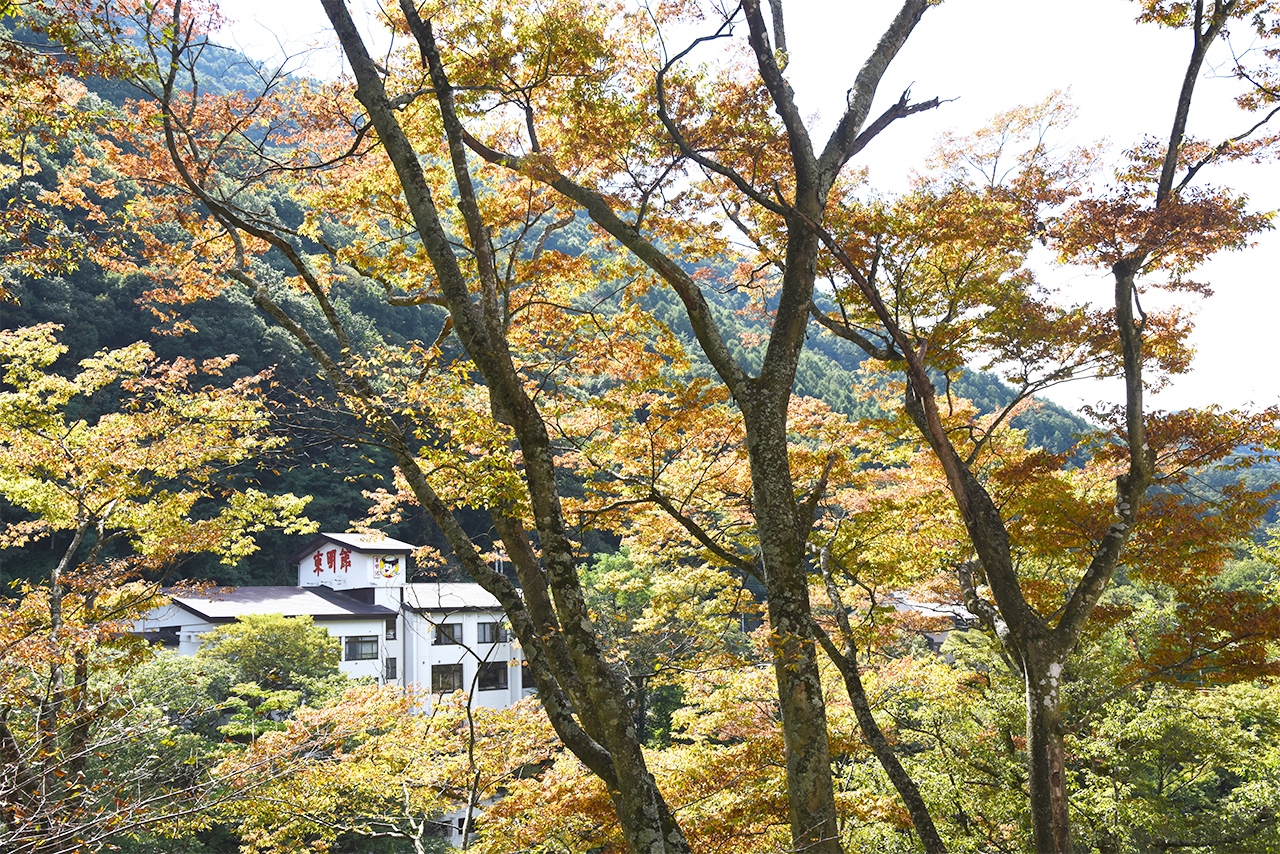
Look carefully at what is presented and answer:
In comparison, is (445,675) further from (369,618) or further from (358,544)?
(358,544)

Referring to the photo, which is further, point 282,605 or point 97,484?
point 282,605

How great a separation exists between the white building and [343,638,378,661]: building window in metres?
0.03

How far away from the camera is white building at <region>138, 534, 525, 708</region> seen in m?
17.5

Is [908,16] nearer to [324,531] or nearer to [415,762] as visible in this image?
[415,762]

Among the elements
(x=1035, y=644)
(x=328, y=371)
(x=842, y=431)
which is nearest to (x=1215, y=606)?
(x=1035, y=644)

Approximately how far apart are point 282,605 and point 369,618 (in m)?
2.22

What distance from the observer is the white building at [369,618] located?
688 inches

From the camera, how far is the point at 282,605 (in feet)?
61.0

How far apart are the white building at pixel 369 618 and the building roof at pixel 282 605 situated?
2cm

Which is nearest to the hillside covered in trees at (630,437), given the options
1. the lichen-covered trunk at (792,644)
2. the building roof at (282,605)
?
the lichen-covered trunk at (792,644)

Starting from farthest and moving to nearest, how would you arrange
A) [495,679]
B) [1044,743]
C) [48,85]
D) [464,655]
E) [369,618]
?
[495,679]
[464,655]
[369,618]
[1044,743]
[48,85]

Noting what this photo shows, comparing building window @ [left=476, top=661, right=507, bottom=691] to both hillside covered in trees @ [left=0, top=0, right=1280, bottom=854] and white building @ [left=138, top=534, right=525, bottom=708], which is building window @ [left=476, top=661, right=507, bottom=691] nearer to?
white building @ [left=138, top=534, right=525, bottom=708]

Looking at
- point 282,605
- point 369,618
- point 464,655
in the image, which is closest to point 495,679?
point 464,655

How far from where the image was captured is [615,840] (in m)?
7.29
